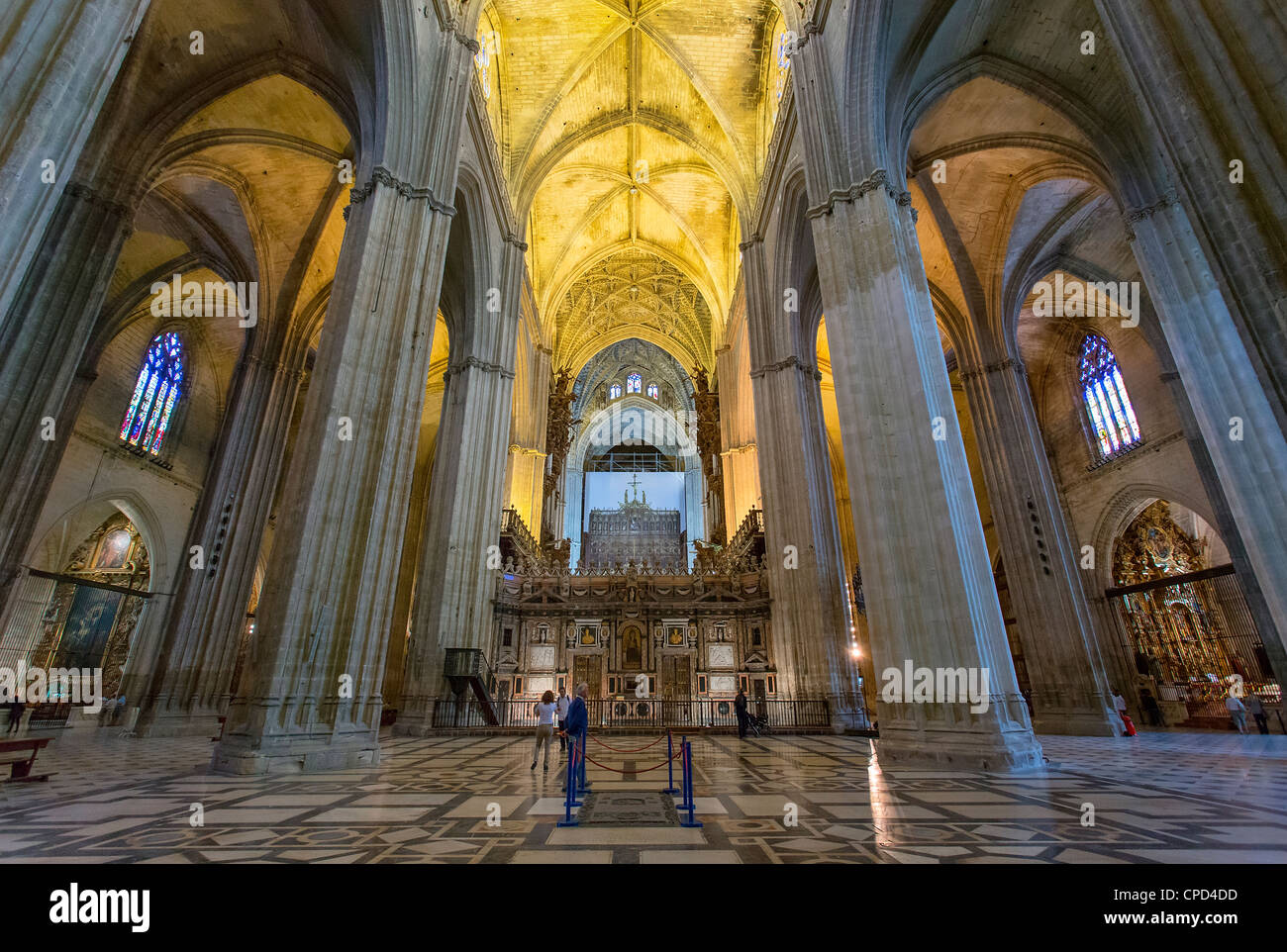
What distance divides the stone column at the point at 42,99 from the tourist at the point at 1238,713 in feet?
69.2

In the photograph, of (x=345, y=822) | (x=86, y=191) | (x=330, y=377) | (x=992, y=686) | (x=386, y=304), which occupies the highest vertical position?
(x=86, y=191)

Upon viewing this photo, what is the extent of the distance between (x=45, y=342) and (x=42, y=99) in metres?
6.71

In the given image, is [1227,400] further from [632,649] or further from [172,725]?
[172,725]

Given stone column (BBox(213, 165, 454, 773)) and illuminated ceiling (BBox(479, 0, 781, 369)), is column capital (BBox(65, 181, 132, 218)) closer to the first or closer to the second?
stone column (BBox(213, 165, 454, 773))

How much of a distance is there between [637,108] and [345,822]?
2421 centimetres

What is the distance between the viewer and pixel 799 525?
14055 mm

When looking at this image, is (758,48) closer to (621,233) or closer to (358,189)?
(621,233)

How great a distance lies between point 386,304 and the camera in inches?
341

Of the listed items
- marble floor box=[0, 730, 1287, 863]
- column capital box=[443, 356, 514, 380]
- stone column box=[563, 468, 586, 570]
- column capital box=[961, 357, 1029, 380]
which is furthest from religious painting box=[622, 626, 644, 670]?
stone column box=[563, 468, 586, 570]

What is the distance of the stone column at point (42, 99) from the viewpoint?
3789mm

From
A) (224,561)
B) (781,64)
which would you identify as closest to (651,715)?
(224,561)

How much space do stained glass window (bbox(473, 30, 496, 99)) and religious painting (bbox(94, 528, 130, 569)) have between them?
18.8 meters
